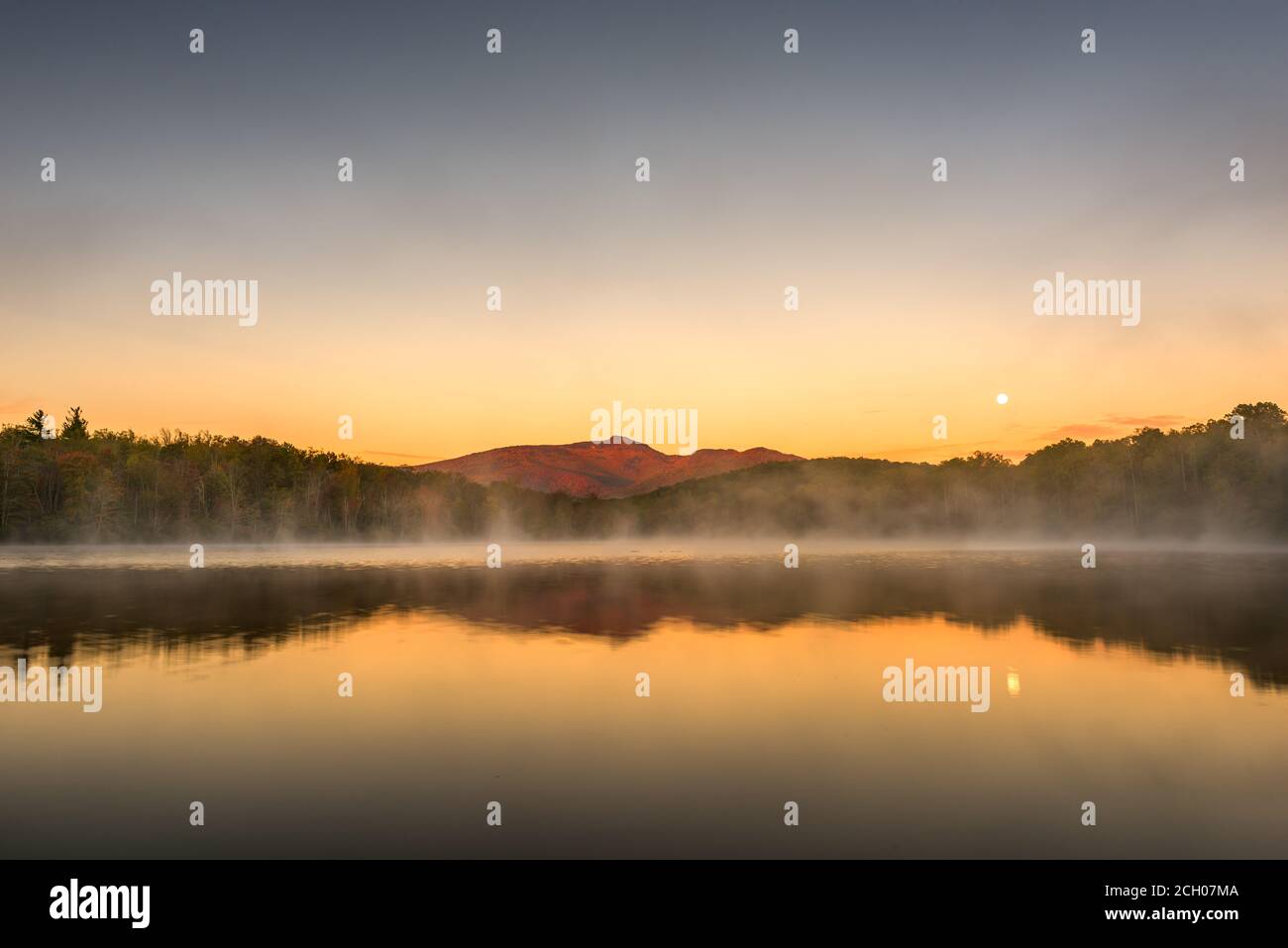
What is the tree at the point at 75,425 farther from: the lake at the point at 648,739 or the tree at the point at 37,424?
the lake at the point at 648,739

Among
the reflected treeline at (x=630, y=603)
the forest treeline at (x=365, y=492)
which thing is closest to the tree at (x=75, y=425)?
the forest treeline at (x=365, y=492)

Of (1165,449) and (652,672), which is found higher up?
(1165,449)

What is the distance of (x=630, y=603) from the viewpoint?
120ft

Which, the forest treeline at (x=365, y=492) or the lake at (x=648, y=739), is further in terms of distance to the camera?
the forest treeline at (x=365, y=492)

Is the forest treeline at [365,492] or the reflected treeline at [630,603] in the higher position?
the forest treeline at [365,492]

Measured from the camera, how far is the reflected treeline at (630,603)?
82.2 ft

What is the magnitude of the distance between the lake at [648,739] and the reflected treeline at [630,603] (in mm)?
370

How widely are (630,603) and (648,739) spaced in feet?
74.7

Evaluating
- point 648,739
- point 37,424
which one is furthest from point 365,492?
point 648,739
